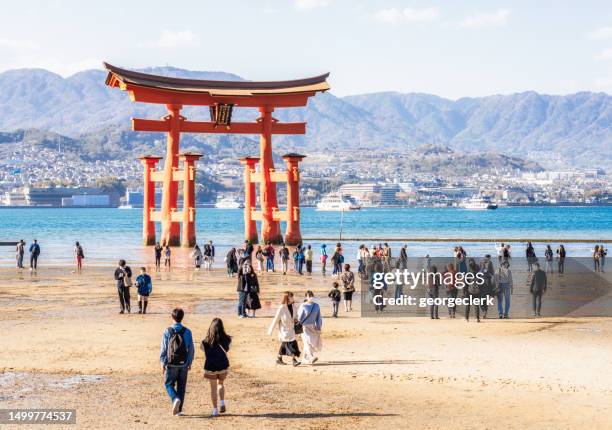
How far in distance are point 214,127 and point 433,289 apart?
35.3 m

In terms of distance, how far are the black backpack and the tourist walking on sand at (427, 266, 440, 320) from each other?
11.0 meters

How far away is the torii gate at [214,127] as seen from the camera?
53.7 meters

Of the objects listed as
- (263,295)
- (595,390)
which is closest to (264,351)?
(595,390)

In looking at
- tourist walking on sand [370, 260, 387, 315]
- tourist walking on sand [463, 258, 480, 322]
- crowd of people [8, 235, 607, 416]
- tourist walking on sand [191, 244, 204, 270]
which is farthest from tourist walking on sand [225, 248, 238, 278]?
tourist walking on sand [463, 258, 480, 322]

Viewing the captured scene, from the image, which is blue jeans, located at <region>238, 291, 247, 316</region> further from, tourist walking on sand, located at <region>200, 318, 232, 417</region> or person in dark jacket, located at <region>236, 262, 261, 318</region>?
tourist walking on sand, located at <region>200, 318, 232, 417</region>

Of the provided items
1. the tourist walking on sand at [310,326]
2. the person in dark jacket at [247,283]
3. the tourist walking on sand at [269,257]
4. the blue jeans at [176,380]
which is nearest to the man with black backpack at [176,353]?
the blue jeans at [176,380]

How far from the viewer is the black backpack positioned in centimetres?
1227

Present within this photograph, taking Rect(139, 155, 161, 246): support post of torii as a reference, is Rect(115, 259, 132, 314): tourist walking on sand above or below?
below

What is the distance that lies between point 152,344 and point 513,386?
7422 millimetres

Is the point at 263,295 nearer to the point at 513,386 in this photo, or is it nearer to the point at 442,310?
the point at 442,310

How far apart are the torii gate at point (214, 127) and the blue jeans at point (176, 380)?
4113cm

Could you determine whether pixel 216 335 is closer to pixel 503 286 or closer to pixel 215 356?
pixel 215 356

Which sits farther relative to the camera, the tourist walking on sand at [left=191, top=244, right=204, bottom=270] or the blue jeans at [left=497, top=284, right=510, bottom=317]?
the tourist walking on sand at [left=191, top=244, right=204, bottom=270]

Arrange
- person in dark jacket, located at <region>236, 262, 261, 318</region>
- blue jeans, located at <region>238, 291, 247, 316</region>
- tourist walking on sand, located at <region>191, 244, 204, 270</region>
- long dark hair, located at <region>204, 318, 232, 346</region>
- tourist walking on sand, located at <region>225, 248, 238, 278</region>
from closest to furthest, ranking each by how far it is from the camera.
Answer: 1. long dark hair, located at <region>204, 318, 232, 346</region>
2. person in dark jacket, located at <region>236, 262, 261, 318</region>
3. blue jeans, located at <region>238, 291, 247, 316</region>
4. tourist walking on sand, located at <region>225, 248, 238, 278</region>
5. tourist walking on sand, located at <region>191, 244, 204, 270</region>
